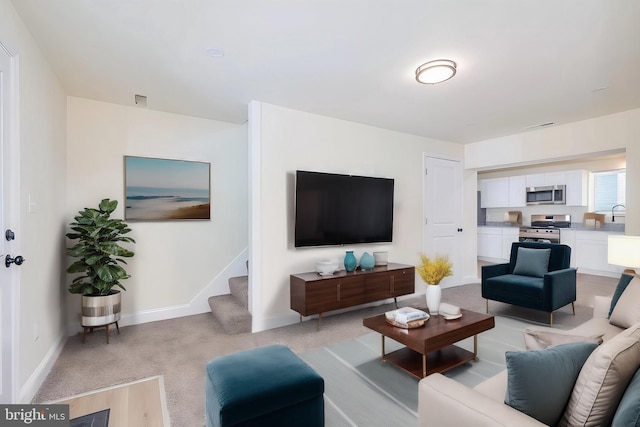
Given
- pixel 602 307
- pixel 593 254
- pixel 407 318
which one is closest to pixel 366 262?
pixel 407 318

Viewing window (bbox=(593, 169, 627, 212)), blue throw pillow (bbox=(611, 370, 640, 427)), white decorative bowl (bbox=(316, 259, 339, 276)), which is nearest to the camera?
blue throw pillow (bbox=(611, 370, 640, 427))

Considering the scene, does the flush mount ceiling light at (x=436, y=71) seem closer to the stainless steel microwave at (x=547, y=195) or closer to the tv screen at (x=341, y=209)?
the tv screen at (x=341, y=209)

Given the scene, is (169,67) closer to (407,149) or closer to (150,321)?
(150,321)

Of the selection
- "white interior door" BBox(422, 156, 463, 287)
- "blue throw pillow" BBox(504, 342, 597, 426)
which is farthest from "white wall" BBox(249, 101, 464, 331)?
"blue throw pillow" BBox(504, 342, 597, 426)

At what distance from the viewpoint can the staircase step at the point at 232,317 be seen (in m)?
3.31

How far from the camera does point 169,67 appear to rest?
2.67 meters

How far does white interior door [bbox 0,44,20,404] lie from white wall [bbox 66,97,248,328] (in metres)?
1.52

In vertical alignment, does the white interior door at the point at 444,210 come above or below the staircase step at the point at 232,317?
above

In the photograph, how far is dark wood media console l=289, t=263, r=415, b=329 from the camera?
3324 millimetres

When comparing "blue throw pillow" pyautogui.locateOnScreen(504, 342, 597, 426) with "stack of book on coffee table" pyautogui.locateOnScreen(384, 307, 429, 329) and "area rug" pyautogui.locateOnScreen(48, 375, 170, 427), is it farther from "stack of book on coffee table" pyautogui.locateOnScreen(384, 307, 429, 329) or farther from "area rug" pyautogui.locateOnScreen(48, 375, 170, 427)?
"area rug" pyautogui.locateOnScreen(48, 375, 170, 427)

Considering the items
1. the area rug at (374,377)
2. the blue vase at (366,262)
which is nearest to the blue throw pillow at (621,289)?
the area rug at (374,377)

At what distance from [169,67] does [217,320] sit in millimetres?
2717

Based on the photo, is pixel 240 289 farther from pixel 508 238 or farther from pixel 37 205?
pixel 508 238

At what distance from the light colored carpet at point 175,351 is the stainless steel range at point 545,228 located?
3.38 metres
